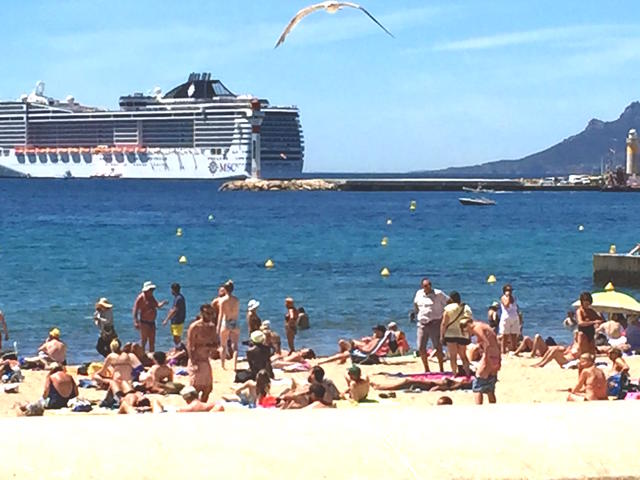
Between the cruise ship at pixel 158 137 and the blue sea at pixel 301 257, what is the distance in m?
40.2

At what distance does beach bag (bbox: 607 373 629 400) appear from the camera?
1025 cm

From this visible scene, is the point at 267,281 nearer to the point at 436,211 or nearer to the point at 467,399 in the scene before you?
the point at 467,399

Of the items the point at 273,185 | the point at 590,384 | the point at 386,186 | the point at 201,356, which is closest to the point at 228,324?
the point at 201,356

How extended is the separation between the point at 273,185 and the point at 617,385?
114m

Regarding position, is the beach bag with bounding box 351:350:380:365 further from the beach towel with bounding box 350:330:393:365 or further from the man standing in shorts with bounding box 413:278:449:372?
the man standing in shorts with bounding box 413:278:449:372

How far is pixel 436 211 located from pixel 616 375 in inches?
2802

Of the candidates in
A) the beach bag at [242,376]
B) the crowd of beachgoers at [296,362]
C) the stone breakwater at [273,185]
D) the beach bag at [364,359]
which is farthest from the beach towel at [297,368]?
the stone breakwater at [273,185]

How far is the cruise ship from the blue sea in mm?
40232

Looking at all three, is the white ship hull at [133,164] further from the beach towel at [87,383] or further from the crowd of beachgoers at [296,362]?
the beach towel at [87,383]

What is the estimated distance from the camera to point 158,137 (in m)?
134

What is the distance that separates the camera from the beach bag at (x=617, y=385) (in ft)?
33.6

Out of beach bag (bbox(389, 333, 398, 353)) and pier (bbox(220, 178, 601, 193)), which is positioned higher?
pier (bbox(220, 178, 601, 193))

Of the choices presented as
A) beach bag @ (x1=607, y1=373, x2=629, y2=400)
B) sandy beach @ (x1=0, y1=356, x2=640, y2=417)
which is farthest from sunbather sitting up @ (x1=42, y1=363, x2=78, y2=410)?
beach bag @ (x1=607, y1=373, x2=629, y2=400)

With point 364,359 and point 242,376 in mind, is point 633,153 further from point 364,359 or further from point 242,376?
point 242,376
